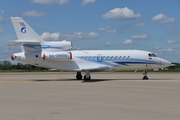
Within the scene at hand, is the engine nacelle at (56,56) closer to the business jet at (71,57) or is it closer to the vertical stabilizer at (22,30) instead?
the business jet at (71,57)

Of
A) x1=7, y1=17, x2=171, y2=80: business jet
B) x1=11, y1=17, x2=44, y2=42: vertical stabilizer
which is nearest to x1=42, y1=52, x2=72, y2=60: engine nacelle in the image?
x1=7, y1=17, x2=171, y2=80: business jet

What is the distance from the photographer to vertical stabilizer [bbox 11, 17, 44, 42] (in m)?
37.5

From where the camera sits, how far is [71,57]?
39.4m

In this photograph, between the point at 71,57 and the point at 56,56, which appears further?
the point at 71,57

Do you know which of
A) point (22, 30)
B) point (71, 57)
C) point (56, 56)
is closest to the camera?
point (22, 30)

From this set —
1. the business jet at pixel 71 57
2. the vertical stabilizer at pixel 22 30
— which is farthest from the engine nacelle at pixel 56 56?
the vertical stabilizer at pixel 22 30

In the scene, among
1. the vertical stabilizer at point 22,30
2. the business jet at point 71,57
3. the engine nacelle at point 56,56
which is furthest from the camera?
the engine nacelle at point 56,56

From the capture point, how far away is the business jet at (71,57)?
1490 inches

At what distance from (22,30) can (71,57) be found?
250 inches

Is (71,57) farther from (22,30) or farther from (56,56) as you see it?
(22,30)

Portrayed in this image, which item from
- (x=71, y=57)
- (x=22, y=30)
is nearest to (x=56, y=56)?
(x=71, y=57)
